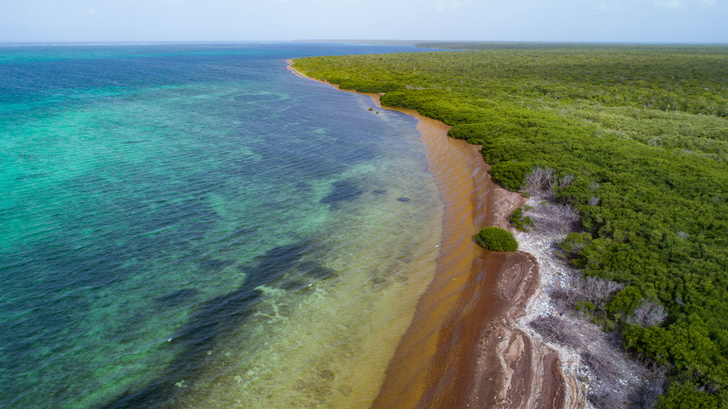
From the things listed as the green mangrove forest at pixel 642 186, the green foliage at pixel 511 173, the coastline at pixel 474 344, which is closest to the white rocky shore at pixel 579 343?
the coastline at pixel 474 344

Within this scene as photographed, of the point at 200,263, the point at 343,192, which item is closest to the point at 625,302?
the point at 343,192

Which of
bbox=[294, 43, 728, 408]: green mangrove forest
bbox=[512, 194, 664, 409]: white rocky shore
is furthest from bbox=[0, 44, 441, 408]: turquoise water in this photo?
bbox=[294, 43, 728, 408]: green mangrove forest

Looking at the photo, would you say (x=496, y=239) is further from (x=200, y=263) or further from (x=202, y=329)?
(x=200, y=263)

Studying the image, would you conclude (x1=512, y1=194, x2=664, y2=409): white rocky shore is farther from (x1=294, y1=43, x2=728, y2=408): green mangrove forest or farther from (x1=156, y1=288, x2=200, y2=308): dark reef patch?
(x1=156, y1=288, x2=200, y2=308): dark reef patch

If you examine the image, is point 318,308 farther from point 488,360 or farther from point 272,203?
point 272,203

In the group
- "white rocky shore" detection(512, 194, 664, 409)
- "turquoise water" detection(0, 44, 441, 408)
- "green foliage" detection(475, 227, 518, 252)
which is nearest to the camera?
"white rocky shore" detection(512, 194, 664, 409)

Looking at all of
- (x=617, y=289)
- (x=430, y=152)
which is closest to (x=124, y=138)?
(x=430, y=152)
